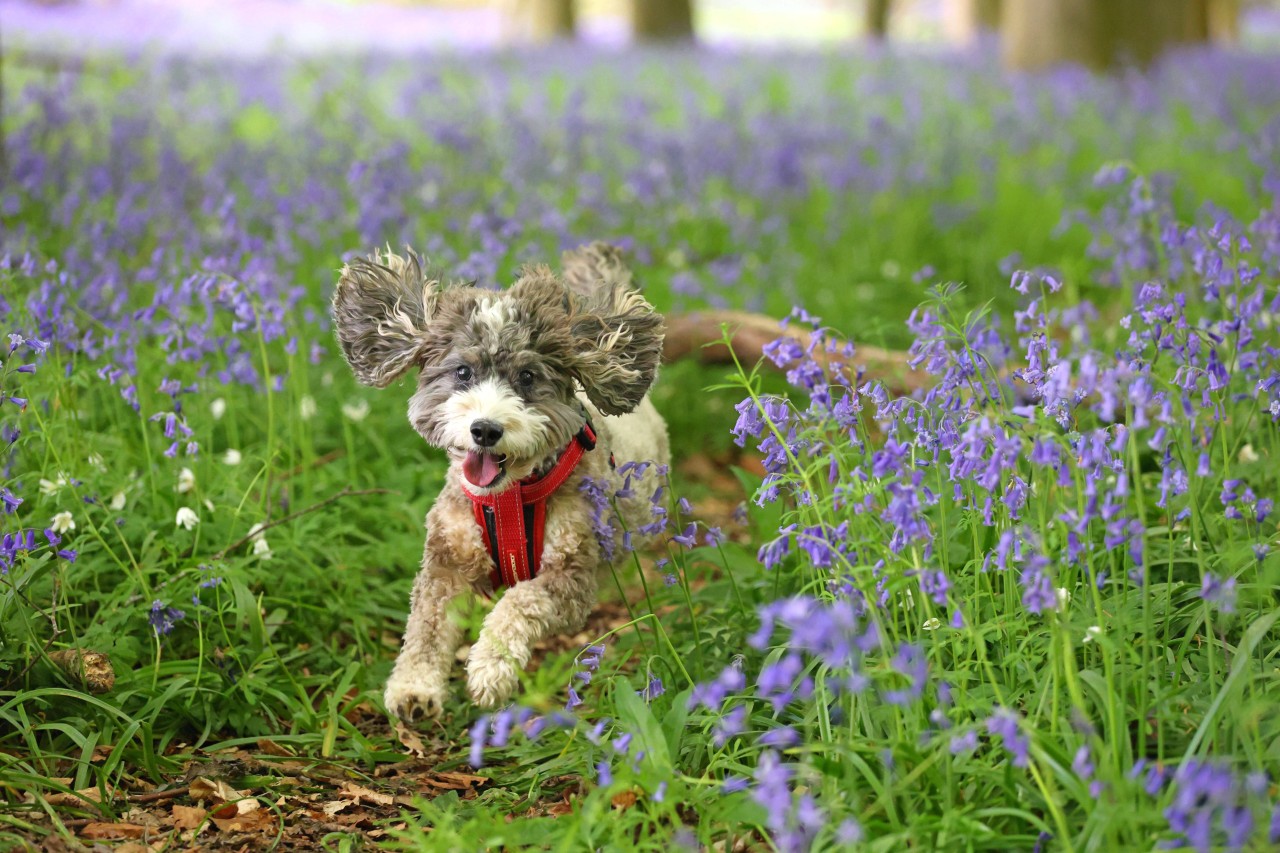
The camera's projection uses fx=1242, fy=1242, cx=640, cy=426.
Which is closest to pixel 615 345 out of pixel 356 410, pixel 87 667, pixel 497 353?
pixel 497 353

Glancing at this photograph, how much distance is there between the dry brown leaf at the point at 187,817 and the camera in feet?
10.7

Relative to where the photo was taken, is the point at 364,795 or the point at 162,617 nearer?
the point at 364,795

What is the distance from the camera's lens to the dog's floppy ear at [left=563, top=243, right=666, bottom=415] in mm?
3555

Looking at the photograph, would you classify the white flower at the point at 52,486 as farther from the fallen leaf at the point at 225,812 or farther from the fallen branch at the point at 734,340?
the fallen branch at the point at 734,340

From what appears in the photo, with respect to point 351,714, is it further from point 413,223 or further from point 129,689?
point 413,223

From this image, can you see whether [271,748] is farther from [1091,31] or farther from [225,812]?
[1091,31]

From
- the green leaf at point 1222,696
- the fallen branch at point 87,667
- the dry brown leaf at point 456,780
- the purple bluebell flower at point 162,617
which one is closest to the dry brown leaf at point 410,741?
the dry brown leaf at point 456,780

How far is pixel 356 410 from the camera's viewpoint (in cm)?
522

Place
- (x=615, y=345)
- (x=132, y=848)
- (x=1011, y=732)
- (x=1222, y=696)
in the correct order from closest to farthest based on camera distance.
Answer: (x=1011, y=732) → (x=1222, y=696) → (x=132, y=848) → (x=615, y=345)

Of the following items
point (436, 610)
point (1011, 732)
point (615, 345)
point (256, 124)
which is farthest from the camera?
point (256, 124)

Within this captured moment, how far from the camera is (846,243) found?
8531 millimetres

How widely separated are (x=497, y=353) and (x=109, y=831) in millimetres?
1581

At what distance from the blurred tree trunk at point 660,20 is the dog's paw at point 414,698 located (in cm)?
1971

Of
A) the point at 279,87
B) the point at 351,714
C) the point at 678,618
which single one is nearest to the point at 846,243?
the point at 678,618
